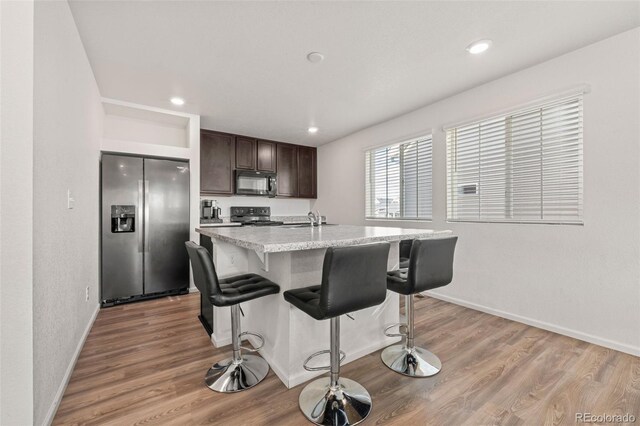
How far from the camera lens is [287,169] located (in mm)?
5461

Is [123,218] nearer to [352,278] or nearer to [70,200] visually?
[70,200]

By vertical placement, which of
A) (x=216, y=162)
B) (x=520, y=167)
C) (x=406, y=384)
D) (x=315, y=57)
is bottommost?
(x=406, y=384)

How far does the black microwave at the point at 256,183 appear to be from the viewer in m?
4.76

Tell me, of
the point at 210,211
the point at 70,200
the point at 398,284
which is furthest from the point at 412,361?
the point at 210,211

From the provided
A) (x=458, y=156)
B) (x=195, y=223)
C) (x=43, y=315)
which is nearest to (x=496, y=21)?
(x=458, y=156)

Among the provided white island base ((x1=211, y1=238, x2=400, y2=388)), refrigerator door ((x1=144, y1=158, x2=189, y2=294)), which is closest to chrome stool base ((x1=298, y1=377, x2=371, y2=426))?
white island base ((x1=211, y1=238, x2=400, y2=388))

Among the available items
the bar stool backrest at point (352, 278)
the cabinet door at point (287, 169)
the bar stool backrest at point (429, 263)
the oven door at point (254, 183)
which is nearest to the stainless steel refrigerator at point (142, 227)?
the oven door at point (254, 183)

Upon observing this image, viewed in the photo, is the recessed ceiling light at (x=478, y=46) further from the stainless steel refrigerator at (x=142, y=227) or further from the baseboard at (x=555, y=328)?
the stainless steel refrigerator at (x=142, y=227)

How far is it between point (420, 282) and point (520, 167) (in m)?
1.95

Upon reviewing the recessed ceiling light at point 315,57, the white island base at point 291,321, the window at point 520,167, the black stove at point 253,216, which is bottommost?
the white island base at point 291,321

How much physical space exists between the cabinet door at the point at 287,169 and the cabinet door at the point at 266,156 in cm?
10

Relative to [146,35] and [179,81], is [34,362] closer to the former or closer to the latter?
[146,35]

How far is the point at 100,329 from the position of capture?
8.58ft

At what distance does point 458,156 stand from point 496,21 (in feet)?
5.09
